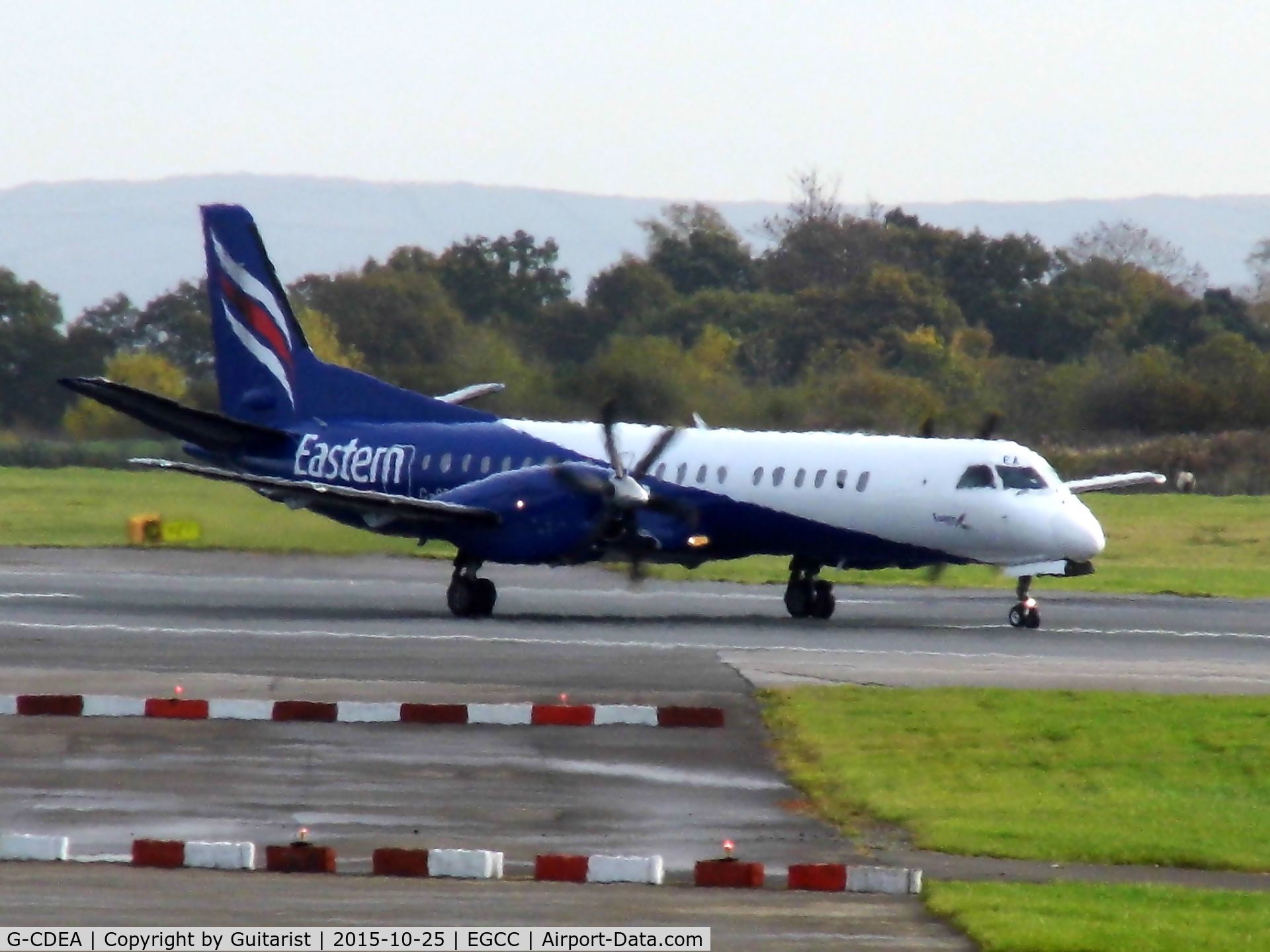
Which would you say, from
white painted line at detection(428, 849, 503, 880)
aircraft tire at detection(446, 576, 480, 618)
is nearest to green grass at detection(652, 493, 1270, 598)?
aircraft tire at detection(446, 576, 480, 618)

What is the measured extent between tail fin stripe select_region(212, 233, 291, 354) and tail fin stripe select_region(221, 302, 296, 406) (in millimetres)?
512

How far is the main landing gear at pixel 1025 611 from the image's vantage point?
31188mm

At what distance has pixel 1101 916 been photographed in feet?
40.9

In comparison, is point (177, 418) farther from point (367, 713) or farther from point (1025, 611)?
point (367, 713)

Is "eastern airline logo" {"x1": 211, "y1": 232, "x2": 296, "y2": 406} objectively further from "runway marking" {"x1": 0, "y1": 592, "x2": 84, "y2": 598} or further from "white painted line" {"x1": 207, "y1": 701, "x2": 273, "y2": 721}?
"white painted line" {"x1": 207, "y1": 701, "x2": 273, "y2": 721}

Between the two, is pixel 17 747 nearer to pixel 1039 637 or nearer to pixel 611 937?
pixel 611 937

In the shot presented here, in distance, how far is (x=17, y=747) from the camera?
723 inches

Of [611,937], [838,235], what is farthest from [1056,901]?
[838,235]

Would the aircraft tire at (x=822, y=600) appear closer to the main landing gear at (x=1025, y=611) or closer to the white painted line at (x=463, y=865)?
the main landing gear at (x=1025, y=611)

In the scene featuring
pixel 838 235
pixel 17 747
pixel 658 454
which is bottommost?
pixel 17 747

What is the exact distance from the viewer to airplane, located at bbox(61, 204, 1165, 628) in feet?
99.0

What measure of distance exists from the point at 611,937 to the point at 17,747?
8.99m

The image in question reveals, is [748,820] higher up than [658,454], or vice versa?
[658,454]

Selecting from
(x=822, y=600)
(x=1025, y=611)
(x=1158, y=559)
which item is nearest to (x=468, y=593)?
(x=822, y=600)
